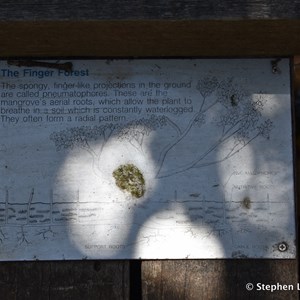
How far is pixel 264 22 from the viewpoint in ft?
5.58

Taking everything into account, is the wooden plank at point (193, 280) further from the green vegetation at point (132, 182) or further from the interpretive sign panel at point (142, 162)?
the green vegetation at point (132, 182)

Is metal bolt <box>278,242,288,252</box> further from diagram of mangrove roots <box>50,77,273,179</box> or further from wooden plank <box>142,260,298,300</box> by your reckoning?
diagram of mangrove roots <box>50,77,273,179</box>

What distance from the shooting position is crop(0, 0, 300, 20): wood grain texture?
5.47 feet

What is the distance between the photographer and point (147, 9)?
1670 mm

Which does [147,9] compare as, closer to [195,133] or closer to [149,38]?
[149,38]

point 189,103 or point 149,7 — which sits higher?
point 149,7

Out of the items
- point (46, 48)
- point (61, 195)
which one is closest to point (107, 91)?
point (46, 48)

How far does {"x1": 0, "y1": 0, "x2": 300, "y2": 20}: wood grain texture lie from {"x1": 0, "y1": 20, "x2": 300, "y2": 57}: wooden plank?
0.02 m

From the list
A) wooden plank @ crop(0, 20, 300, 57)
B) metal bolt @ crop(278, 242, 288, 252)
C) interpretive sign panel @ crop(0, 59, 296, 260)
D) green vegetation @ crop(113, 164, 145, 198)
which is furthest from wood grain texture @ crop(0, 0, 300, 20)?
metal bolt @ crop(278, 242, 288, 252)

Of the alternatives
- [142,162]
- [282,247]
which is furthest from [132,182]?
[282,247]

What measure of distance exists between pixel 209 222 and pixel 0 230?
687mm

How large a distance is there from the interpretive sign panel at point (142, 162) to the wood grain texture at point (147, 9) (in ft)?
1.36

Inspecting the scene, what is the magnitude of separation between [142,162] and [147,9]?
567 mm

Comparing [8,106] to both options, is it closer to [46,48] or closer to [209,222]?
[46,48]
